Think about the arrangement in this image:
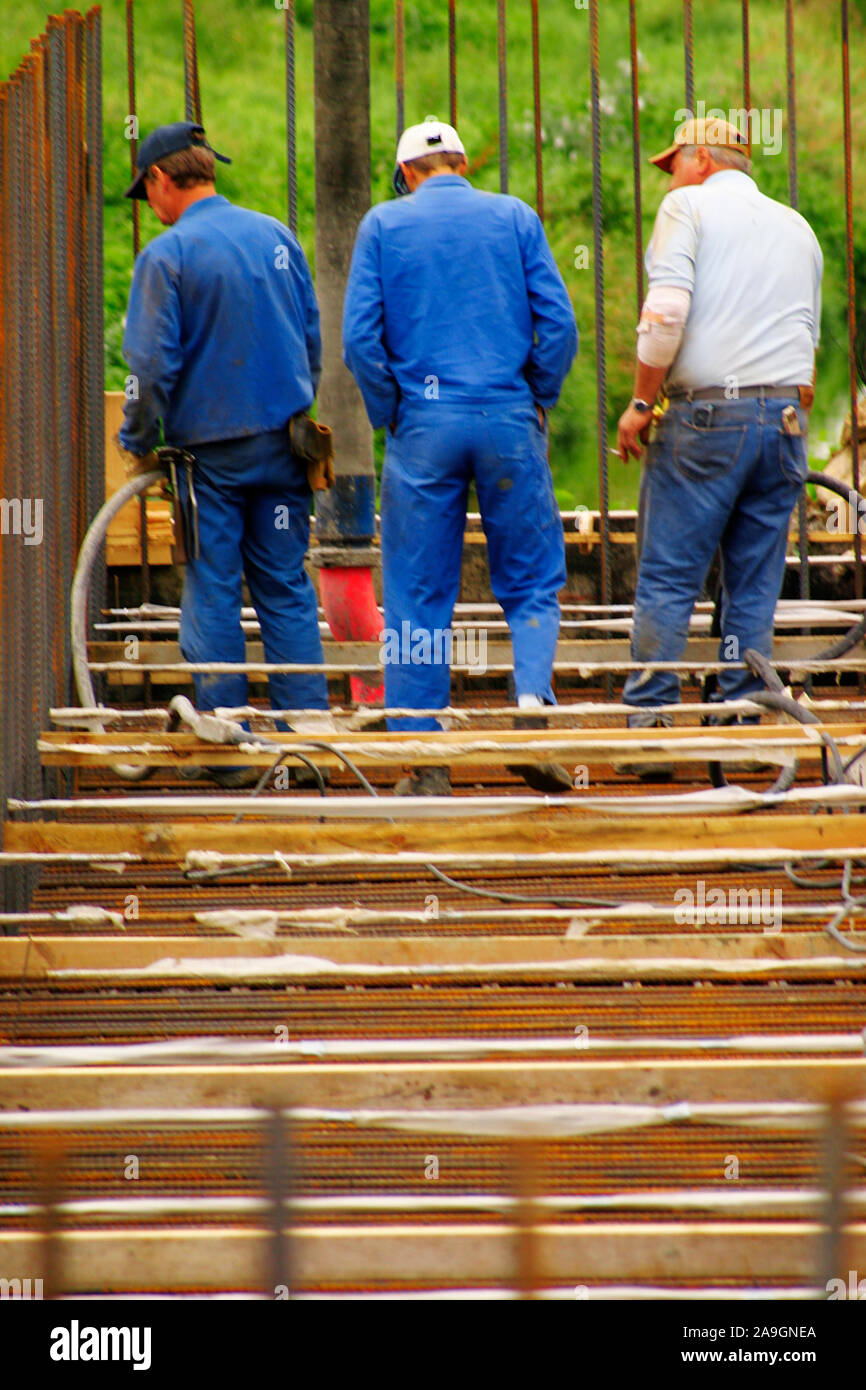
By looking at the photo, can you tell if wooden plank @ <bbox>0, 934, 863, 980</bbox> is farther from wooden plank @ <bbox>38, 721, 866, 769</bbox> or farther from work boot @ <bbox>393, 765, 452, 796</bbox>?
work boot @ <bbox>393, 765, 452, 796</bbox>

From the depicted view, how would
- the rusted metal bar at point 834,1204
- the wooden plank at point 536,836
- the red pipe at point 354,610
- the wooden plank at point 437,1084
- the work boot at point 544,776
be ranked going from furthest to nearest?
the red pipe at point 354,610, the work boot at point 544,776, the wooden plank at point 536,836, the wooden plank at point 437,1084, the rusted metal bar at point 834,1204

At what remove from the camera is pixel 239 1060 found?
3076 mm

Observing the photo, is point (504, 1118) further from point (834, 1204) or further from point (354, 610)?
point (354, 610)

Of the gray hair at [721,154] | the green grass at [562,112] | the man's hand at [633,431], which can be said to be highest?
the green grass at [562,112]

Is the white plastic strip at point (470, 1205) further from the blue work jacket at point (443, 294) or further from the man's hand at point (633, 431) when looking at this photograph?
the man's hand at point (633, 431)

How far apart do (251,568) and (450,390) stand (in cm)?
82

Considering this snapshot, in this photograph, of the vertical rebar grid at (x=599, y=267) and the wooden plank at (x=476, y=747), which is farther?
the vertical rebar grid at (x=599, y=267)

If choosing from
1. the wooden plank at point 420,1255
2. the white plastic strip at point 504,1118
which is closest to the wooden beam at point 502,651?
the white plastic strip at point 504,1118

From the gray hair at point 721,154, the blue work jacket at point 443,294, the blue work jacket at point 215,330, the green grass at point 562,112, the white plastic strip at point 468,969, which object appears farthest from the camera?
the green grass at point 562,112

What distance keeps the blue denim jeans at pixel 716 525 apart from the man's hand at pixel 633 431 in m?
0.04

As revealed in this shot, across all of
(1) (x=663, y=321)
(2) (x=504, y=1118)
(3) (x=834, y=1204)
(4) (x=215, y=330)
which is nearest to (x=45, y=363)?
(4) (x=215, y=330)

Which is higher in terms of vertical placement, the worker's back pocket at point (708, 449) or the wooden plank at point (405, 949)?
the worker's back pocket at point (708, 449)

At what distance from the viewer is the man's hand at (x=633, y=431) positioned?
16.0ft

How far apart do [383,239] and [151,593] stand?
222 cm
